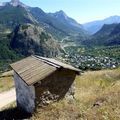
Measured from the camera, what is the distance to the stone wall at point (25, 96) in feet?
61.5

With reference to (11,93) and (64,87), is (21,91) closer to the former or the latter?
(64,87)

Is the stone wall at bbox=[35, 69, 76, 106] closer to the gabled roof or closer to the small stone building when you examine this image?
the small stone building

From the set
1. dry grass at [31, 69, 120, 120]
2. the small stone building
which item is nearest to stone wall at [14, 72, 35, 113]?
the small stone building

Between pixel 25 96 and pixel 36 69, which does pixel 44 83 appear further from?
pixel 25 96

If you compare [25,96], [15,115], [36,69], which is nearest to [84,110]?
[36,69]

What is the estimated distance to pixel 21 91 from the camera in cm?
2120

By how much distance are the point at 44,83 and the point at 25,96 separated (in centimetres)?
218

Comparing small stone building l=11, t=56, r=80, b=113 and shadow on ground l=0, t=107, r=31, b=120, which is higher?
small stone building l=11, t=56, r=80, b=113

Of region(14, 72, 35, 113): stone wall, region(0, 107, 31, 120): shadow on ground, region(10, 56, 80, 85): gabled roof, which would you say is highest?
region(10, 56, 80, 85): gabled roof

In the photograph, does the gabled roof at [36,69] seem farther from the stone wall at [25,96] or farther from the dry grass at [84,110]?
the dry grass at [84,110]

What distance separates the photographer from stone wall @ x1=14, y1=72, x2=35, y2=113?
61.5 ft

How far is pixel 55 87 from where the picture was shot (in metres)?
19.2

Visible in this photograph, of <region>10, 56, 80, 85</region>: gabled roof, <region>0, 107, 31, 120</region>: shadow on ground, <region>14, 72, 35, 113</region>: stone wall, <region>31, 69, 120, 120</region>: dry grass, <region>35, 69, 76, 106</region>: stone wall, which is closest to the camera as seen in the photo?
<region>31, 69, 120, 120</region>: dry grass

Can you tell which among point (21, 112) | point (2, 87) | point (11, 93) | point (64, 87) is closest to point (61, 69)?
point (64, 87)
